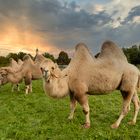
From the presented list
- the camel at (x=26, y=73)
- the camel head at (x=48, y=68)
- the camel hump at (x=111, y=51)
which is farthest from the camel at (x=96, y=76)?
the camel at (x=26, y=73)

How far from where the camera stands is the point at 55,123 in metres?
9.91

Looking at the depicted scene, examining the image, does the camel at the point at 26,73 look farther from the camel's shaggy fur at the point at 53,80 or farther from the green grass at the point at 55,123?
the camel's shaggy fur at the point at 53,80

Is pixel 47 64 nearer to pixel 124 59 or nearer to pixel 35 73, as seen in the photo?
pixel 124 59

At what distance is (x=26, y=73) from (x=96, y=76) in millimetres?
8805

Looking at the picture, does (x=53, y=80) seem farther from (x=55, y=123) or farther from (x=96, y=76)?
(x=55, y=123)

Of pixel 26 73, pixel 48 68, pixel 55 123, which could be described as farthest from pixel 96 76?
pixel 26 73

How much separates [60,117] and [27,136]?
8.18 feet

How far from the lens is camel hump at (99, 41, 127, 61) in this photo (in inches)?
393

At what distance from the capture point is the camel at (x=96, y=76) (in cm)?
924

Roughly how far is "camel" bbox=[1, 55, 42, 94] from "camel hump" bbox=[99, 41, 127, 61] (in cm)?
800

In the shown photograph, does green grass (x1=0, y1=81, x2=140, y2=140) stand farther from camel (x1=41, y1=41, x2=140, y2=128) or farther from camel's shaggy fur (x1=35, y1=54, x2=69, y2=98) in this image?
camel's shaggy fur (x1=35, y1=54, x2=69, y2=98)

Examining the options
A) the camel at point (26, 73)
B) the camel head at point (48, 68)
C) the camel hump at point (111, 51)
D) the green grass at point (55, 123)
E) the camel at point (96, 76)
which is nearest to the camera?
the camel head at point (48, 68)

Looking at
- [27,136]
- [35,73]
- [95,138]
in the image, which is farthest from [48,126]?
[35,73]

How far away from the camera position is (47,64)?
8.31 m
